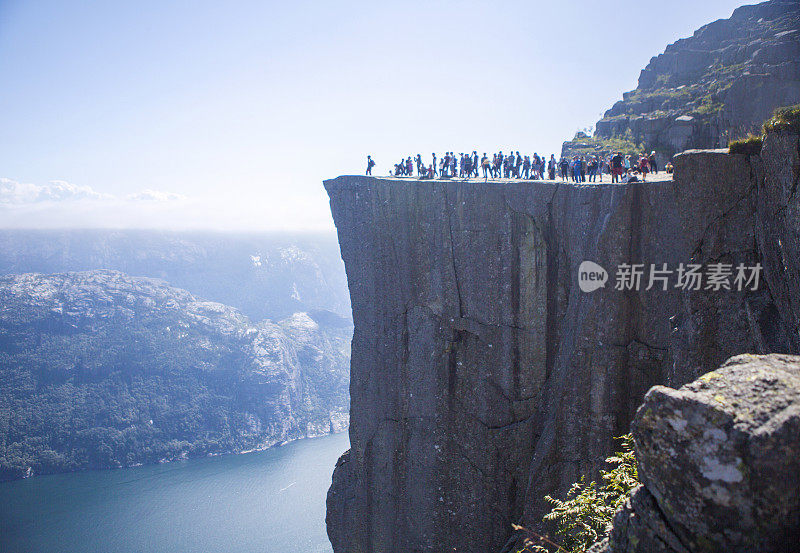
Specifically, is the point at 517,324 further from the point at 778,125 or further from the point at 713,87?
the point at 713,87

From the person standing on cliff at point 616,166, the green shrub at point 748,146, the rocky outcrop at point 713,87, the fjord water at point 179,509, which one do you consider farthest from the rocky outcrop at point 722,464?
the fjord water at point 179,509

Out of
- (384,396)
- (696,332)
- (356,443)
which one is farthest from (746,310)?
(356,443)

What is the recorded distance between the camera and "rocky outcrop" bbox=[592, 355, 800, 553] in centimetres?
468

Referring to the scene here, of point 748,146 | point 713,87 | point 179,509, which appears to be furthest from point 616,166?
point 179,509

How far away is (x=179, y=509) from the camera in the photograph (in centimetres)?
8969

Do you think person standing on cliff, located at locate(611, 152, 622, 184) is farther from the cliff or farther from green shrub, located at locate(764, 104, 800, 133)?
green shrub, located at locate(764, 104, 800, 133)

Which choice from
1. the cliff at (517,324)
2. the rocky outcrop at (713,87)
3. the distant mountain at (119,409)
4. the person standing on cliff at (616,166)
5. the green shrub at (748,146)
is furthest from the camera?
the distant mountain at (119,409)

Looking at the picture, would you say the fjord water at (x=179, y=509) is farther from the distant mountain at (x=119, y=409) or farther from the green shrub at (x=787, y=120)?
the green shrub at (x=787, y=120)

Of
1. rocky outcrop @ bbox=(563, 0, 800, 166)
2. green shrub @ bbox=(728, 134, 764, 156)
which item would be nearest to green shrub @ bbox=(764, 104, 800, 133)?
green shrub @ bbox=(728, 134, 764, 156)

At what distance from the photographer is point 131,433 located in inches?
6289

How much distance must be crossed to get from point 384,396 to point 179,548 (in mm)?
Answer: 65991

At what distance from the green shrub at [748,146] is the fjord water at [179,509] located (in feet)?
226

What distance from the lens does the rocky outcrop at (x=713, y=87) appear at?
2391cm

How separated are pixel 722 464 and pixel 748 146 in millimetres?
11295
